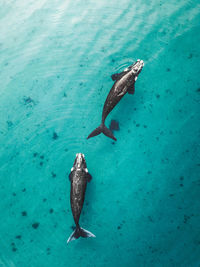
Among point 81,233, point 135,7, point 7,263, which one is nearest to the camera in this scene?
point 81,233

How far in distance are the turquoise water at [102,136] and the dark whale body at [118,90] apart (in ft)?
0.79

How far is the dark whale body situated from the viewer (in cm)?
304

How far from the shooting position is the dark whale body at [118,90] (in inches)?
120

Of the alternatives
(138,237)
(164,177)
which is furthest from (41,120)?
(138,237)

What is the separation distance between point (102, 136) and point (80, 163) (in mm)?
661

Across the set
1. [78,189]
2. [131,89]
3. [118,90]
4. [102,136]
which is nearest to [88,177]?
[78,189]

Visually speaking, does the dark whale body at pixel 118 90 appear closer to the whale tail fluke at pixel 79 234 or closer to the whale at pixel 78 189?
the whale at pixel 78 189

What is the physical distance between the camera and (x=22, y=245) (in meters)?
3.33

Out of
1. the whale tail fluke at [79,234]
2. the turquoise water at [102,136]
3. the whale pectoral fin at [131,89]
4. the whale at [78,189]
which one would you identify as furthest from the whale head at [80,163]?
the whale pectoral fin at [131,89]

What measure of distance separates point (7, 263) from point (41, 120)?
274 cm

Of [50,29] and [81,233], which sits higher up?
[50,29]

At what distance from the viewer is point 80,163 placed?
3.10m

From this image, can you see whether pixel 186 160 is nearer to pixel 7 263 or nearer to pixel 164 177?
pixel 164 177

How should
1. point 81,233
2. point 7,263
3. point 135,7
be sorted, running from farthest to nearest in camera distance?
point 135,7 < point 7,263 < point 81,233
